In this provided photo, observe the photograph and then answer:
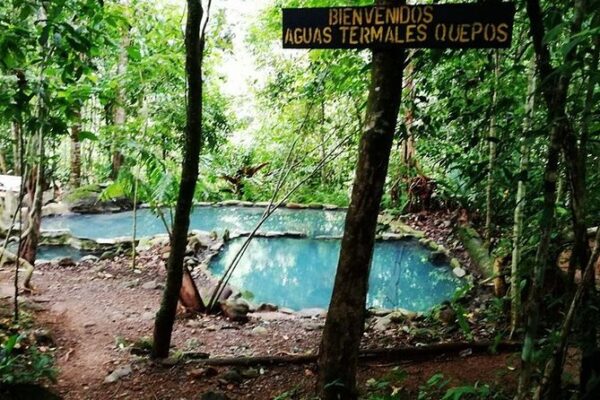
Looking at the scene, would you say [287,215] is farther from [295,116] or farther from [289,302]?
[289,302]

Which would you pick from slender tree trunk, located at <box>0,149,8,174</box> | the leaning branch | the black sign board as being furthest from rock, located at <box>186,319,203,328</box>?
slender tree trunk, located at <box>0,149,8,174</box>

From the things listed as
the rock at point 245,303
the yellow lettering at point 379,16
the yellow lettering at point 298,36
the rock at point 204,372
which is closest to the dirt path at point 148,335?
the rock at point 204,372

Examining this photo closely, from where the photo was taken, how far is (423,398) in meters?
3.02

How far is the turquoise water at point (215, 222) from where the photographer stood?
11555 millimetres

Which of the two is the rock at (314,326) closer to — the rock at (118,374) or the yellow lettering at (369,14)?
the rock at (118,374)

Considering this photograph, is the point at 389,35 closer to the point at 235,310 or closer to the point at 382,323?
the point at 382,323

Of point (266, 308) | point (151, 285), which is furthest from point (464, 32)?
point (151, 285)

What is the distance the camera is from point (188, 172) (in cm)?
347

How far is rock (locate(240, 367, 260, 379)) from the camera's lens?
3707mm

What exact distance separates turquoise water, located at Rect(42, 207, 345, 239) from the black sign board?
8.88 m

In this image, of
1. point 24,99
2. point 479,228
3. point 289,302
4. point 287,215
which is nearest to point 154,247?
point 289,302

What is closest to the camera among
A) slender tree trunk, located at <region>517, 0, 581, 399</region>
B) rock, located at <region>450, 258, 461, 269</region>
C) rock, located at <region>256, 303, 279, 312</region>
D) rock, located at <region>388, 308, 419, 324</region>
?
slender tree trunk, located at <region>517, 0, 581, 399</region>

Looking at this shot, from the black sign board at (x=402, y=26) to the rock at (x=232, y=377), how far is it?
2405 millimetres

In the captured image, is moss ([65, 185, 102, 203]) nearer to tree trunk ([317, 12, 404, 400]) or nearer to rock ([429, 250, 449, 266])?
rock ([429, 250, 449, 266])
